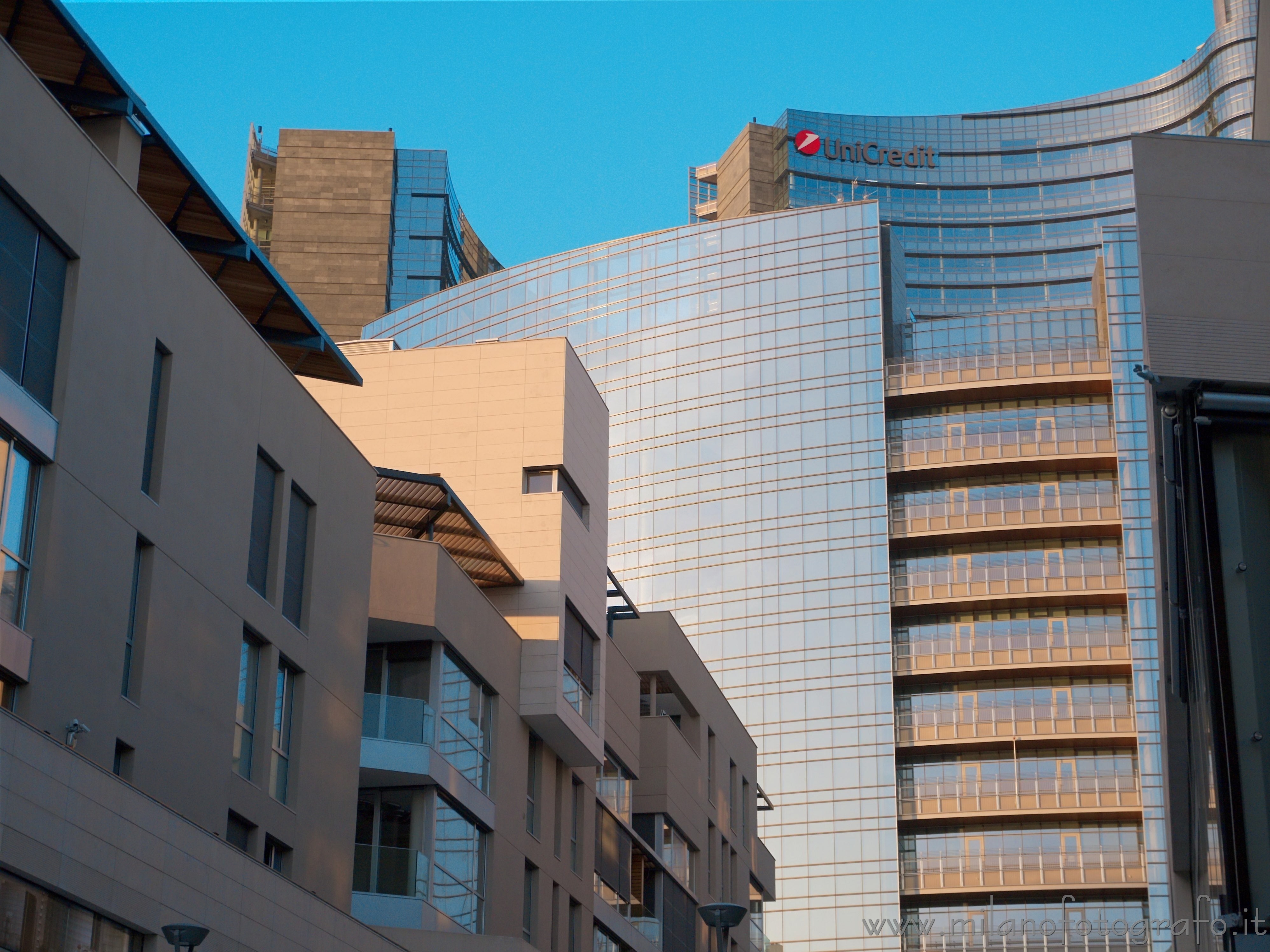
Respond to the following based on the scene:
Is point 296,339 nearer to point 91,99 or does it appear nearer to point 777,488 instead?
point 91,99

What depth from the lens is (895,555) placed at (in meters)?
94.5

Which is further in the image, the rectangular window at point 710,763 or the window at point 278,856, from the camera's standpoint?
the rectangular window at point 710,763

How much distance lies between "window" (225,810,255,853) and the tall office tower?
104m

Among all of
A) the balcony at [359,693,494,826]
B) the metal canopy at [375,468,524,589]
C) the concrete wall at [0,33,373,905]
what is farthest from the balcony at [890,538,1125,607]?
the concrete wall at [0,33,373,905]

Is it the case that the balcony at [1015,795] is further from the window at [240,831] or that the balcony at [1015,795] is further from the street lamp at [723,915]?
the window at [240,831]

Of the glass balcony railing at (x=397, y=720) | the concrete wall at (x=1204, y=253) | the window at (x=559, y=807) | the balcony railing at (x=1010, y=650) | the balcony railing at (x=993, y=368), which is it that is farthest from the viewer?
the balcony railing at (x=993, y=368)

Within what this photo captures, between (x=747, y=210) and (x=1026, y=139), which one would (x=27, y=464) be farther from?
(x=1026, y=139)

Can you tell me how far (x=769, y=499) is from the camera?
96250mm

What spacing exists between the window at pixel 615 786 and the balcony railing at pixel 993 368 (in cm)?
4665

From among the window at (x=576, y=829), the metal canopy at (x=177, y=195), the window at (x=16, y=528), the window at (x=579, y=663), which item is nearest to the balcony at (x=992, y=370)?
the window at (x=579, y=663)

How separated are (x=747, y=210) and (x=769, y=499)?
54.0 metres

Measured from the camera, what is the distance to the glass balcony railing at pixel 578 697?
4581 cm

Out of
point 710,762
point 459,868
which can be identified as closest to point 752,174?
point 710,762

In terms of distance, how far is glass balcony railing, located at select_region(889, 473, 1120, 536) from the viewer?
92000 millimetres
